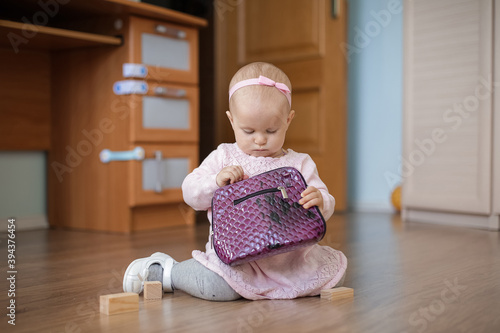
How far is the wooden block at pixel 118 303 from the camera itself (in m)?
1.07

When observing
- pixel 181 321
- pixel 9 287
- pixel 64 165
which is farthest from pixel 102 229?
pixel 181 321

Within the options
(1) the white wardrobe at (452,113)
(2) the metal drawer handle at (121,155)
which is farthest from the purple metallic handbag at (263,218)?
(1) the white wardrobe at (452,113)

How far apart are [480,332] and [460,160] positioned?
1.69m

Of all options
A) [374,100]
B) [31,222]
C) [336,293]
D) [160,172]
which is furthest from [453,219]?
[31,222]

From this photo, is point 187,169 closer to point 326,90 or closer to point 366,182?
point 326,90

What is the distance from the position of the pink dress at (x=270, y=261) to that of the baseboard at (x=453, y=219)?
1380 mm

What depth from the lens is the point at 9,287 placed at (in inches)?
51.2

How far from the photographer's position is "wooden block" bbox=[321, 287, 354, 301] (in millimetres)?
1199

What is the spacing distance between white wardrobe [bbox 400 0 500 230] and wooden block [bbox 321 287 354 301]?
1.43 metres

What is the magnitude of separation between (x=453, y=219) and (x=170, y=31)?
1495 mm

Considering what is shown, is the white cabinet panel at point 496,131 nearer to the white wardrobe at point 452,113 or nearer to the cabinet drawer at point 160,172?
the white wardrobe at point 452,113

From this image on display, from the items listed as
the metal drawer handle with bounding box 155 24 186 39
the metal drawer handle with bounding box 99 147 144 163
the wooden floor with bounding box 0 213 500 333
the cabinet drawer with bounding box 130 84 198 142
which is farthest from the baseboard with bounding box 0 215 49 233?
the metal drawer handle with bounding box 155 24 186 39

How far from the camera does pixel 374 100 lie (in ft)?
10.8

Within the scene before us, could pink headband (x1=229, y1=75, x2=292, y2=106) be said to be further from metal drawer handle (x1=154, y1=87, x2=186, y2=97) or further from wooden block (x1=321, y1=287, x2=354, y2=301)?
metal drawer handle (x1=154, y1=87, x2=186, y2=97)
